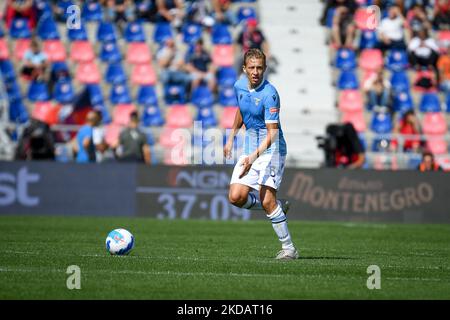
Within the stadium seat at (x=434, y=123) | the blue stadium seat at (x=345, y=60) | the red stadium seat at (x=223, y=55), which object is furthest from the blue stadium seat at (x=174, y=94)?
the stadium seat at (x=434, y=123)

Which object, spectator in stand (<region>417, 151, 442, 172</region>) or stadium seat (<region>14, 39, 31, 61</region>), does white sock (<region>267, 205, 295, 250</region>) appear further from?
stadium seat (<region>14, 39, 31, 61</region>)

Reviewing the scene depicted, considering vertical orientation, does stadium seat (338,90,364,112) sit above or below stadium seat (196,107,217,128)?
above

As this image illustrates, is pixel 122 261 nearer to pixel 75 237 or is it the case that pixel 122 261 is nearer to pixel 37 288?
pixel 37 288

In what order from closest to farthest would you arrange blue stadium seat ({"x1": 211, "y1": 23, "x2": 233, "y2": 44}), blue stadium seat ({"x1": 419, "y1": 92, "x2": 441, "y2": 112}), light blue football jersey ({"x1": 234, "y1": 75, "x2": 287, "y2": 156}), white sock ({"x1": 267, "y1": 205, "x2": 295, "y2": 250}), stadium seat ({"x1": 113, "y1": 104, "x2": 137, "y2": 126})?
light blue football jersey ({"x1": 234, "y1": 75, "x2": 287, "y2": 156})
white sock ({"x1": 267, "y1": 205, "x2": 295, "y2": 250})
stadium seat ({"x1": 113, "y1": 104, "x2": 137, "y2": 126})
blue stadium seat ({"x1": 419, "y1": 92, "x2": 441, "y2": 112})
blue stadium seat ({"x1": 211, "y1": 23, "x2": 233, "y2": 44})

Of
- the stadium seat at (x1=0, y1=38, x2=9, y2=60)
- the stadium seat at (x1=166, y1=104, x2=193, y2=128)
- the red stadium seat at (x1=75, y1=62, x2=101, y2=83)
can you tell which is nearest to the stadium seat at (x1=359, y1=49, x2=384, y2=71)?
the stadium seat at (x1=166, y1=104, x2=193, y2=128)

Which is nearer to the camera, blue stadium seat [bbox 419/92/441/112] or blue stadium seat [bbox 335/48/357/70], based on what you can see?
blue stadium seat [bbox 419/92/441/112]

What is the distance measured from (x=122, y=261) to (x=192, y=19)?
18112 mm

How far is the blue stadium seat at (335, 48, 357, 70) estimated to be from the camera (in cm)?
2883

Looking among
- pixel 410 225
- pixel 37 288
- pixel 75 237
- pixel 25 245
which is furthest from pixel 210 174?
pixel 37 288

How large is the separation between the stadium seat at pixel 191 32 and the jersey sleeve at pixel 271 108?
17.0 m

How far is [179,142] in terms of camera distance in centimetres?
2306

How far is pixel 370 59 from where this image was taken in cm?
2956

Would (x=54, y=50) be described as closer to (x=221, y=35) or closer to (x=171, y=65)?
(x=171, y=65)

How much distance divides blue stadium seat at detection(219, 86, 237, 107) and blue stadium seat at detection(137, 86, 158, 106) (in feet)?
5.64
